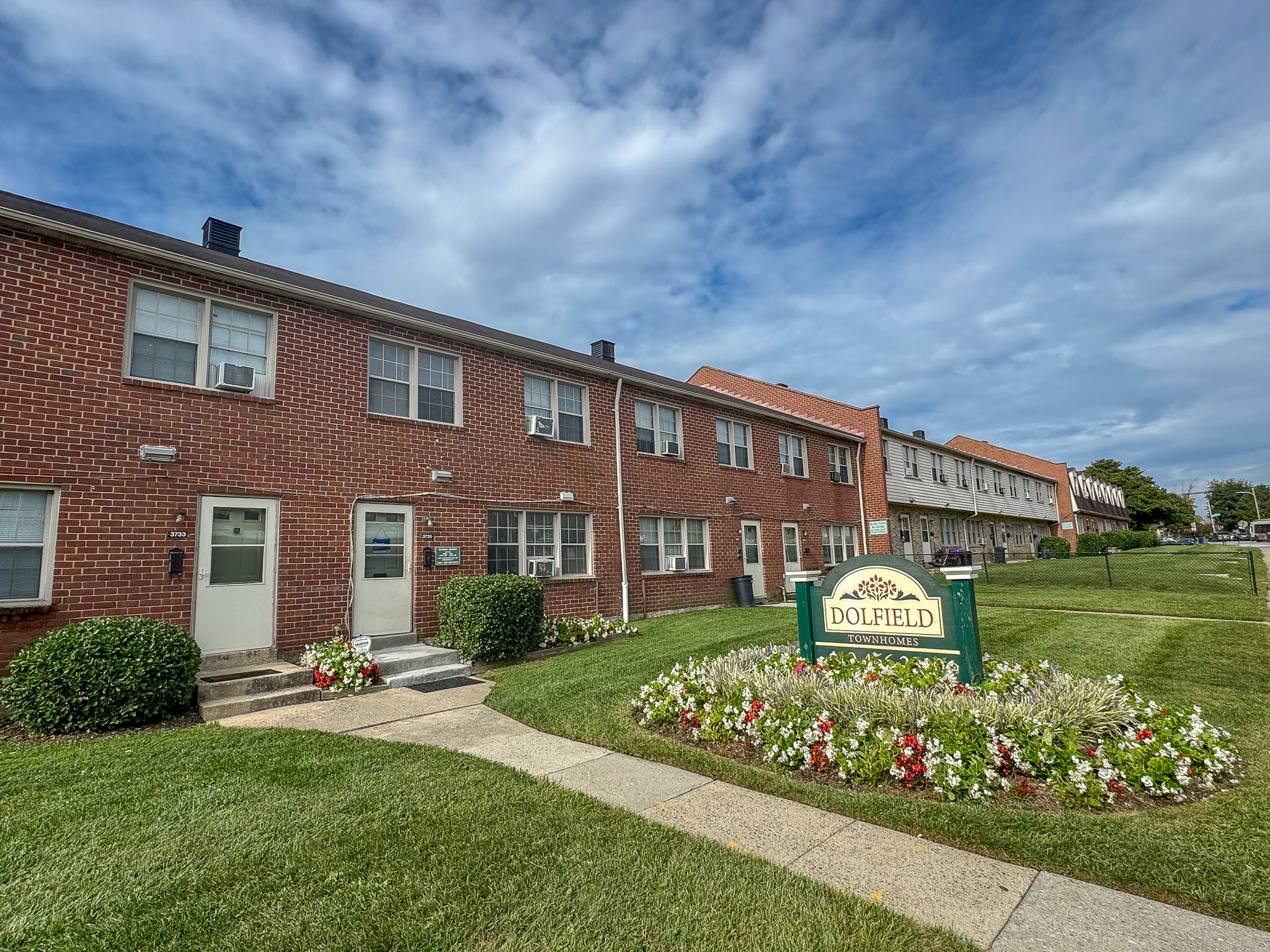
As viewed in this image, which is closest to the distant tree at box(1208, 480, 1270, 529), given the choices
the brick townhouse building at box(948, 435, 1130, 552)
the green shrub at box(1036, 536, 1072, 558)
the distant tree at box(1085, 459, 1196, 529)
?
the distant tree at box(1085, 459, 1196, 529)

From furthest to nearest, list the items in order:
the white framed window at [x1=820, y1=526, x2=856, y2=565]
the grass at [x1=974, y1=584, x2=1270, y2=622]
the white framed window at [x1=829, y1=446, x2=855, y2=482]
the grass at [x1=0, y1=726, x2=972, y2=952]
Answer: the white framed window at [x1=829, y1=446, x2=855, y2=482]
the white framed window at [x1=820, y1=526, x2=856, y2=565]
the grass at [x1=974, y1=584, x2=1270, y2=622]
the grass at [x1=0, y1=726, x2=972, y2=952]

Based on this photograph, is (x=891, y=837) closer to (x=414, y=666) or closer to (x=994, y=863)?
(x=994, y=863)

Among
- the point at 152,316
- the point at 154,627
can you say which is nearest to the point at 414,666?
the point at 154,627

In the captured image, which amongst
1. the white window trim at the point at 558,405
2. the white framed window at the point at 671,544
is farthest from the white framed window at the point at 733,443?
the white window trim at the point at 558,405

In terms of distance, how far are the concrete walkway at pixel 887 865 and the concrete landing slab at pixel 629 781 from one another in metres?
0.01

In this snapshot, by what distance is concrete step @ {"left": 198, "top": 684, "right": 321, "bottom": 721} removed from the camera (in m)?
6.65

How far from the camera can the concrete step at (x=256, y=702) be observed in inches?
262

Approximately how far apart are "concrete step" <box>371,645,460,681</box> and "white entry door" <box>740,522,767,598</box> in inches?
370

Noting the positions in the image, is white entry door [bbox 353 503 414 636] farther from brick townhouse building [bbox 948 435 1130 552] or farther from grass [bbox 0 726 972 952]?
brick townhouse building [bbox 948 435 1130 552]

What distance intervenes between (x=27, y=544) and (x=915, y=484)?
83.6 ft

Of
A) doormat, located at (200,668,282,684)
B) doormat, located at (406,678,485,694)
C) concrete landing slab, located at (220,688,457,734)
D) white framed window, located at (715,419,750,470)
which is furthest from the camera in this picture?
white framed window, located at (715,419,750,470)

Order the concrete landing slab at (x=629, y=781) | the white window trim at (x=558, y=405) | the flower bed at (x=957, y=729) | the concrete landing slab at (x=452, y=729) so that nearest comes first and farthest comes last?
the flower bed at (x=957, y=729)
the concrete landing slab at (x=629, y=781)
the concrete landing slab at (x=452, y=729)
the white window trim at (x=558, y=405)

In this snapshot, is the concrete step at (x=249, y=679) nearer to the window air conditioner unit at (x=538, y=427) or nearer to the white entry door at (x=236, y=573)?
the white entry door at (x=236, y=573)

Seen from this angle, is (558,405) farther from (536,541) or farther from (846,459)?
(846,459)
